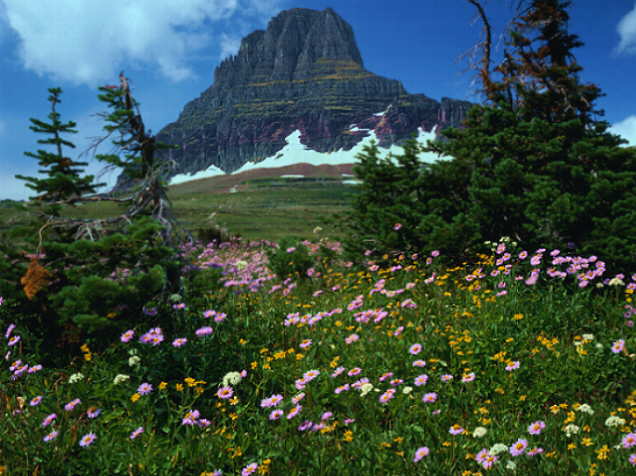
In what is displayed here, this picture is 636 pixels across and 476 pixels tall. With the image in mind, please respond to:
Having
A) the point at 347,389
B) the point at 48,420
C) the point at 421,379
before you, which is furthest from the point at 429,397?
the point at 48,420

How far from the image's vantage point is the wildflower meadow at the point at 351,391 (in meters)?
2.59

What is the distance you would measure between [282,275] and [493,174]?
416cm

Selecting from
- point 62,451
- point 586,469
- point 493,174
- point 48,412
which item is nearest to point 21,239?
point 48,412

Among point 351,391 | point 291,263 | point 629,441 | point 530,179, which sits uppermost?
point 530,179

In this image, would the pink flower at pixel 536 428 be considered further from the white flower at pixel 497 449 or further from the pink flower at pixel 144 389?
the pink flower at pixel 144 389

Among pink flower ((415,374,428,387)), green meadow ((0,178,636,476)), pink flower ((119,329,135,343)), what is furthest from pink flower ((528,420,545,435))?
pink flower ((119,329,135,343))

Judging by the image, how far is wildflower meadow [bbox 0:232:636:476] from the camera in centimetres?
259

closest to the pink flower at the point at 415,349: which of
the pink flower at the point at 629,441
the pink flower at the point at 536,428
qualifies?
the pink flower at the point at 536,428

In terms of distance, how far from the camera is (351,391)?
337 cm

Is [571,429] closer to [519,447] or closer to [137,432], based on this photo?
[519,447]

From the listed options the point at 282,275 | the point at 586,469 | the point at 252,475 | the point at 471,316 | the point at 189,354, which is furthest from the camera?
the point at 282,275

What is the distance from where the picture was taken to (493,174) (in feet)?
23.3

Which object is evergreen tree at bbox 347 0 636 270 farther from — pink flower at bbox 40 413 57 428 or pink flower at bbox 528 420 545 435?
pink flower at bbox 40 413 57 428

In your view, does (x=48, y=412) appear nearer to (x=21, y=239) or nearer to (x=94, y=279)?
(x=94, y=279)
